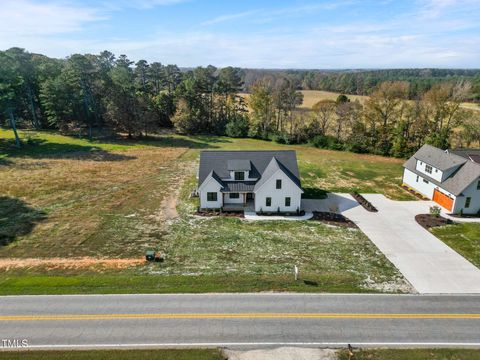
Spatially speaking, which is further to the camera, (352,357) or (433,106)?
(433,106)

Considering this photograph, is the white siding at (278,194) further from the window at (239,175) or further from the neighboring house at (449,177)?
the neighboring house at (449,177)

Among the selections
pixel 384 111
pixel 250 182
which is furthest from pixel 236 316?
pixel 384 111

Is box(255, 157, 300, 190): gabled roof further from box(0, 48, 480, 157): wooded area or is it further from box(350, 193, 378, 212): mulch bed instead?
box(0, 48, 480, 157): wooded area

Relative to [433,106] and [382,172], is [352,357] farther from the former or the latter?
[433,106]

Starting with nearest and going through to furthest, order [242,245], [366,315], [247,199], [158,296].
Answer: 1. [366,315]
2. [158,296]
3. [242,245]
4. [247,199]

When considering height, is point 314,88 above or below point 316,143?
above

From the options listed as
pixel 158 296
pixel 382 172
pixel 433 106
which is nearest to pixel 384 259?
pixel 158 296

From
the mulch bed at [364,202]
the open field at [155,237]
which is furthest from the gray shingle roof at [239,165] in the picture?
the mulch bed at [364,202]
